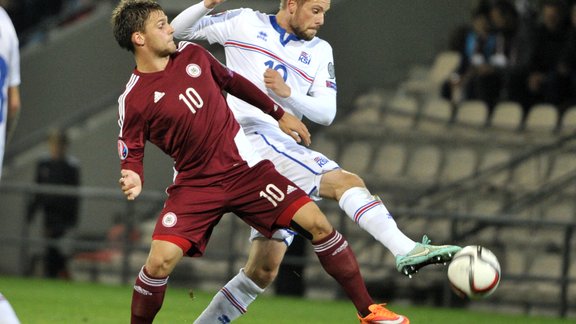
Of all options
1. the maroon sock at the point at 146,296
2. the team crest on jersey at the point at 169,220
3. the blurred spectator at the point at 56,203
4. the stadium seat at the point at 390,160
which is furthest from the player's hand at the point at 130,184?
the stadium seat at the point at 390,160

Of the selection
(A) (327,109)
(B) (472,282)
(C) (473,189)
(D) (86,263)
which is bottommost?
(D) (86,263)

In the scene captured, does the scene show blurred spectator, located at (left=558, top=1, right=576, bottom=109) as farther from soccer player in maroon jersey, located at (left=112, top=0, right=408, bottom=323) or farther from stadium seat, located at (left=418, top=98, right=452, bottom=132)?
soccer player in maroon jersey, located at (left=112, top=0, right=408, bottom=323)

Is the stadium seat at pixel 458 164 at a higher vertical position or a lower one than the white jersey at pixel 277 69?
lower

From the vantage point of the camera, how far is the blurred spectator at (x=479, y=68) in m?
15.2

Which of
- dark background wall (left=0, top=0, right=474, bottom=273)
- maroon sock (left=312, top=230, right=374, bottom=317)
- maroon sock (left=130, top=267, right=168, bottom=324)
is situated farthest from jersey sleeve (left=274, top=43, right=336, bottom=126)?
dark background wall (left=0, top=0, right=474, bottom=273)

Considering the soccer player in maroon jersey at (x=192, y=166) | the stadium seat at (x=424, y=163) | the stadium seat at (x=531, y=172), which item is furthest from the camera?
the stadium seat at (x=424, y=163)

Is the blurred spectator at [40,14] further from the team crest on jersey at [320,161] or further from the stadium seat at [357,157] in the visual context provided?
the team crest on jersey at [320,161]

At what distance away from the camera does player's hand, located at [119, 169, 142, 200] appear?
6.88 meters

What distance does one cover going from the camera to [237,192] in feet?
23.7

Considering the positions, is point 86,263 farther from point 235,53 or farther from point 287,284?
point 235,53

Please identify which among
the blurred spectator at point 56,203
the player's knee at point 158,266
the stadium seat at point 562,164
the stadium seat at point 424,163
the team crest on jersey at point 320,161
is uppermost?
the team crest on jersey at point 320,161

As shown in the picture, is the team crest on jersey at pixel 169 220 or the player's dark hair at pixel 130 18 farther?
the player's dark hair at pixel 130 18

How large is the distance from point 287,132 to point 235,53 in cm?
91

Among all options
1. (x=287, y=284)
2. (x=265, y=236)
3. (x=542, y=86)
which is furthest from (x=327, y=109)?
(x=542, y=86)
